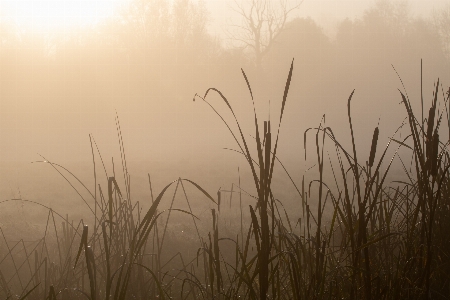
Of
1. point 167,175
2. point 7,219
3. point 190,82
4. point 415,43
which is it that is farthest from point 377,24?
point 7,219

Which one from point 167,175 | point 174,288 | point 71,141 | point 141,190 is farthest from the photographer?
point 71,141

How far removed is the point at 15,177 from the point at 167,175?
1.65m

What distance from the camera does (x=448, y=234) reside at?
1689 millimetres

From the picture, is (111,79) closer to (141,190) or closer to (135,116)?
(135,116)

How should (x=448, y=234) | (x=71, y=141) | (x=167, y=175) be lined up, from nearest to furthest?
(x=448, y=234) < (x=167, y=175) < (x=71, y=141)

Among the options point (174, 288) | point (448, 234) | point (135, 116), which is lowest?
point (174, 288)

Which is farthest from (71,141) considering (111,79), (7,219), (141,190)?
(7,219)

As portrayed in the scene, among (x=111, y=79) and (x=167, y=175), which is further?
(x=111, y=79)

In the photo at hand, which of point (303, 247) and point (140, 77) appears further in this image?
point (140, 77)

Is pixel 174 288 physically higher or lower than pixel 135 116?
lower

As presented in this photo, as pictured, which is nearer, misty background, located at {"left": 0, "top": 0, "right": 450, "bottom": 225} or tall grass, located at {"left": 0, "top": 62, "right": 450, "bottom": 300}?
tall grass, located at {"left": 0, "top": 62, "right": 450, "bottom": 300}

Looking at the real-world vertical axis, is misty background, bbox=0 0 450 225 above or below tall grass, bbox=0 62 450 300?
above

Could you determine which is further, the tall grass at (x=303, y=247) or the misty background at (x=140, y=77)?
the misty background at (x=140, y=77)

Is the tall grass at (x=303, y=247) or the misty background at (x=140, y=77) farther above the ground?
the misty background at (x=140, y=77)
